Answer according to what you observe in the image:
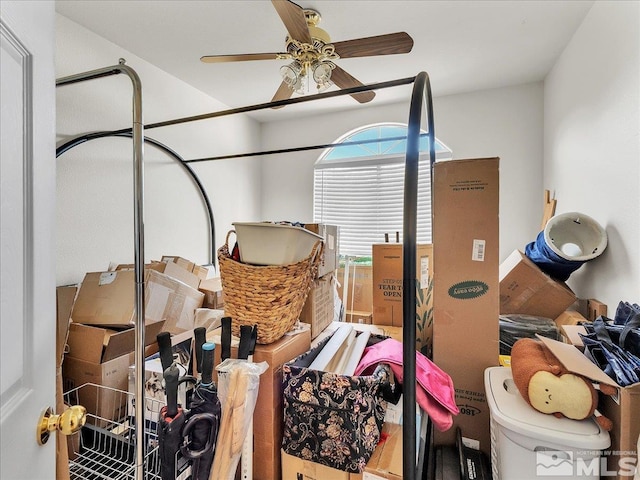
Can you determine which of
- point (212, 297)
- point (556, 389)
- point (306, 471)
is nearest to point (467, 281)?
point (556, 389)

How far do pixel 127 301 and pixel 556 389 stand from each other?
6.29 ft

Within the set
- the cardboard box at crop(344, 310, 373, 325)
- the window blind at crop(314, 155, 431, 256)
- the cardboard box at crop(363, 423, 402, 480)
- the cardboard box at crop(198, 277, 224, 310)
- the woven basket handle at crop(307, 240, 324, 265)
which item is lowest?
the cardboard box at crop(363, 423, 402, 480)

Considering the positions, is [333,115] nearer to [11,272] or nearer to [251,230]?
[251,230]

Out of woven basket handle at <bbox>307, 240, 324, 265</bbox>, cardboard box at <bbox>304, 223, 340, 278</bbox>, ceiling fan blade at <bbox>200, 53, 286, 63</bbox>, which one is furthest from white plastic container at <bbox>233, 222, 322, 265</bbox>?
ceiling fan blade at <bbox>200, 53, 286, 63</bbox>

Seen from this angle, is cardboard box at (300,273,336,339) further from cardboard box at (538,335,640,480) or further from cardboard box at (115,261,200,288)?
cardboard box at (115,261,200,288)

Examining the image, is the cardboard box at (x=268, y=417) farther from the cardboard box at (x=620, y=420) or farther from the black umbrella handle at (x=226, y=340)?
the cardboard box at (x=620, y=420)

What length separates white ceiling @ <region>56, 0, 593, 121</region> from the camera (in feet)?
6.42

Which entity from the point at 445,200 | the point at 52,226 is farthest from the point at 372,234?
the point at 52,226

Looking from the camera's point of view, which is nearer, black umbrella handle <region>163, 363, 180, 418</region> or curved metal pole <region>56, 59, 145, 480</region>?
black umbrella handle <region>163, 363, 180, 418</region>

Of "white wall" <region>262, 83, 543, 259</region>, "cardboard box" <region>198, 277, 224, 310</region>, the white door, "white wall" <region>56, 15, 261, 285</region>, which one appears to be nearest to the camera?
the white door

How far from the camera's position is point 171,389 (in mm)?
744

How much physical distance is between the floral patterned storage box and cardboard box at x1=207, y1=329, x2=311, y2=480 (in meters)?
0.04

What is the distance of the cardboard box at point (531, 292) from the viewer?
2.04m

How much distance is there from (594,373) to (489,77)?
276 cm
